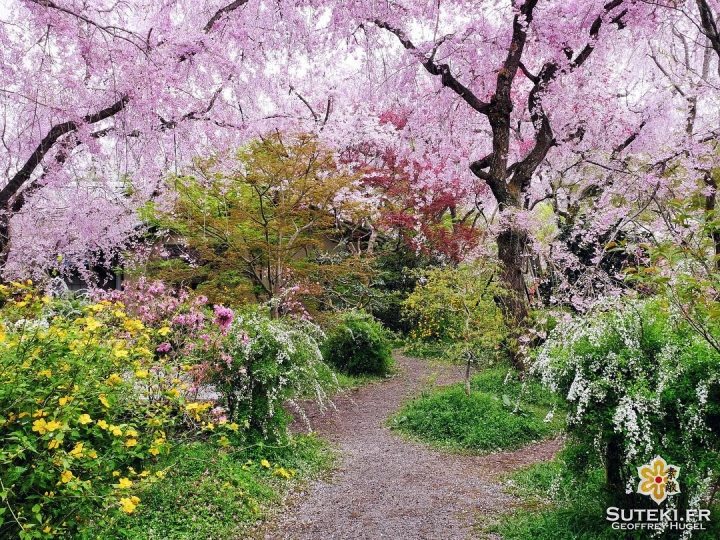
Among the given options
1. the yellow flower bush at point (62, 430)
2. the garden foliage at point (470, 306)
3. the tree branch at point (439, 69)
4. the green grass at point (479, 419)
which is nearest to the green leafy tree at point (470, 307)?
the garden foliage at point (470, 306)

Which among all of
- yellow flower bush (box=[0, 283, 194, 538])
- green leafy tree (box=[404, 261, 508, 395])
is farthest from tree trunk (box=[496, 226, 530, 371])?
yellow flower bush (box=[0, 283, 194, 538])

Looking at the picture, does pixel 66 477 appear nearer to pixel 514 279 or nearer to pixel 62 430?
pixel 62 430

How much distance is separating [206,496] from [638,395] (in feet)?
10.3

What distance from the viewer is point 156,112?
5.18 metres

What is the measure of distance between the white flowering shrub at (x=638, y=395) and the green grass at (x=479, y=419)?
1.99 meters

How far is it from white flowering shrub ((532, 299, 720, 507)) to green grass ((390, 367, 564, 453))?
199 cm

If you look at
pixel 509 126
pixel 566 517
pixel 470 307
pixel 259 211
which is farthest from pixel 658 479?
pixel 259 211

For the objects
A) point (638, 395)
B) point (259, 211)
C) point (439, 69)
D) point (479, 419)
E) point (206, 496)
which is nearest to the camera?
point (638, 395)

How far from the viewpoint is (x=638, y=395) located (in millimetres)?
2783

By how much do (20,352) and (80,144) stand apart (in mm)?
4132

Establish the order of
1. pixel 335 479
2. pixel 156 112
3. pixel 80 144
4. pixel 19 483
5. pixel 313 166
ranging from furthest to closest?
1. pixel 313 166
2. pixel 80 144
3. pixel 156 112
4. pixel 335 479
5. pixel 19 483

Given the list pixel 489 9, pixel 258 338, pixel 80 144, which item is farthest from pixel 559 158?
pixel 80 144

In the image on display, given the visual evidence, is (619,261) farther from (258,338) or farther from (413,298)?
(258,338)

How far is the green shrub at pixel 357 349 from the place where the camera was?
9.93 metres
